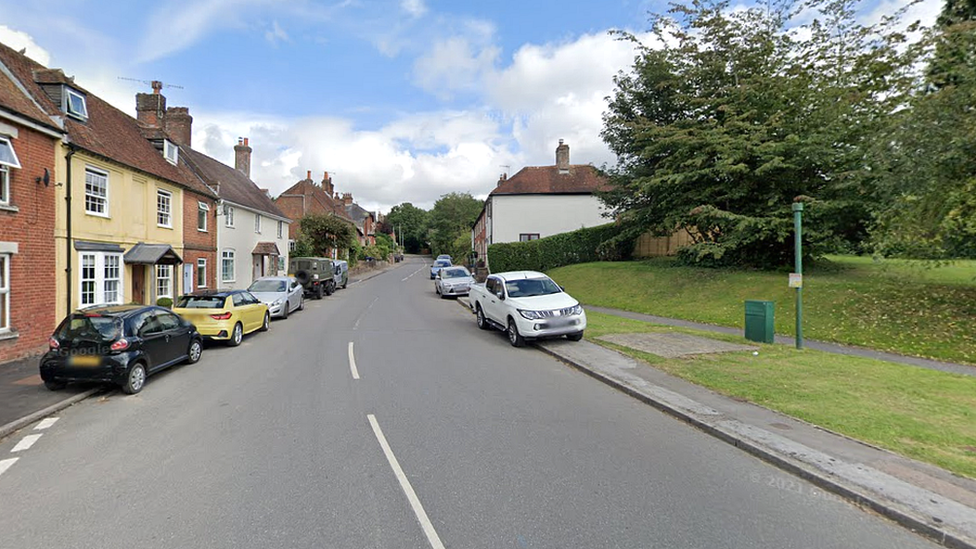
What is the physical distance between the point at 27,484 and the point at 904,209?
698 inches

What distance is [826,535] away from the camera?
3.45 metres

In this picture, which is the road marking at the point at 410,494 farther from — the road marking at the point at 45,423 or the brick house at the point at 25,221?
the brick house at the point at 25,221

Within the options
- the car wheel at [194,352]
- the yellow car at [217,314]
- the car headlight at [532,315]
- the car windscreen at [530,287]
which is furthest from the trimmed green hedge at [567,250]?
the car wheel at [194,352]

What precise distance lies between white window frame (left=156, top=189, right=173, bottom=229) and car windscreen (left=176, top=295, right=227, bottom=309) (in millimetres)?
6584

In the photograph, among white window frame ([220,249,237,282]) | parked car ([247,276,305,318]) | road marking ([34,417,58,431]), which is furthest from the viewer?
white window frame ([220,249,237,282])

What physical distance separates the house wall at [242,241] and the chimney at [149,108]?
175 inches

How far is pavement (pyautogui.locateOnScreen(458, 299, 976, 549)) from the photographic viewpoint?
3.58 meters

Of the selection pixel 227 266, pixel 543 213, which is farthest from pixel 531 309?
pixel 543 213

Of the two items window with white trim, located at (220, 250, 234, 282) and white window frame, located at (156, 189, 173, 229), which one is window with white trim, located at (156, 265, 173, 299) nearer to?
white window frame, located at (156, 189, 173, 229)

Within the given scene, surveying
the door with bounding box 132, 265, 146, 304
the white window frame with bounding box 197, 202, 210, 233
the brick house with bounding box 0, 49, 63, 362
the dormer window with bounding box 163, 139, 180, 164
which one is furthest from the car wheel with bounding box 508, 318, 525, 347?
the dormer window with bounding box 163, 139, 180, 164

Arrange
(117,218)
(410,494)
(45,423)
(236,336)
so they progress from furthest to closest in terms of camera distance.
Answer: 1. (117,218)
2. (236,336)
3. (45,423)
4. (410,494)

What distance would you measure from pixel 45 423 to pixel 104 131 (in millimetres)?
13250

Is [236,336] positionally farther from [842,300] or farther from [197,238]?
A: [842,300]

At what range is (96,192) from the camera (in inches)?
534
